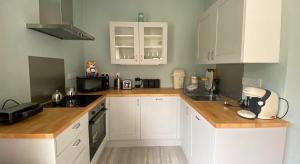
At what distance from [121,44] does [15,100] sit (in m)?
1.73

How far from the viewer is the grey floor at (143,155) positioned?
229 centimetres

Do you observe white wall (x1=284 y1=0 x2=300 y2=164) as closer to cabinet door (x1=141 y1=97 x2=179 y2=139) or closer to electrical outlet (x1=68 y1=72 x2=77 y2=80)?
cabinet door (x1=141 y1=97 x2=179 y2=139)

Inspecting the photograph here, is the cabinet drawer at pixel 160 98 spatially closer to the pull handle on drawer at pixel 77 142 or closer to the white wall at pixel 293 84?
the pull handle on drawer at pixel 77 142

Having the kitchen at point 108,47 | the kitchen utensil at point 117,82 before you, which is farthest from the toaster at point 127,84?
the kitchen at point 108,47

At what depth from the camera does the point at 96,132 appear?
82.4 inches

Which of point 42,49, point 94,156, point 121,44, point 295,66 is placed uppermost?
point 121,44

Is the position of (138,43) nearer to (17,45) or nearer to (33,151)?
(17,45)

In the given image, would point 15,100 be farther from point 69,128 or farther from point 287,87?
point 287,87

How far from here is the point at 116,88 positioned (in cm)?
300

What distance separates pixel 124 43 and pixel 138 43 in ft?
0.86

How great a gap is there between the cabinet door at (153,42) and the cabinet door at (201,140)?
4.10 ft

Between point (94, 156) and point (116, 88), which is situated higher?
point (116, 88)

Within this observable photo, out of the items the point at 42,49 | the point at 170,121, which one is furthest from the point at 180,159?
the point at 42,49

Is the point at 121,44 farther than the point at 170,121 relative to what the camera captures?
Yes
